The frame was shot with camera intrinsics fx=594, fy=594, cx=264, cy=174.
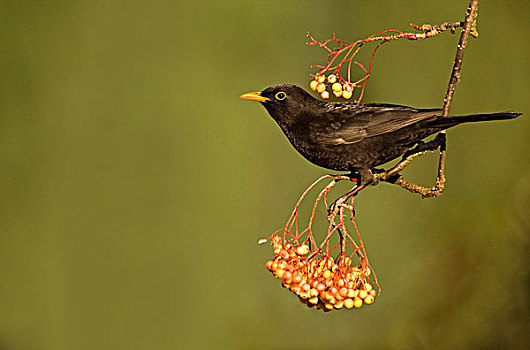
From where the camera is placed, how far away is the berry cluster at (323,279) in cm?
177

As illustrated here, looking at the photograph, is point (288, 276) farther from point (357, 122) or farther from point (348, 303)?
point (357, 122)

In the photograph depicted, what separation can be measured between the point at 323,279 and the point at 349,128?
1.86 feet

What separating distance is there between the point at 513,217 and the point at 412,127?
206cm

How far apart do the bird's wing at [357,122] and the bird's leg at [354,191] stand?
0.15 m

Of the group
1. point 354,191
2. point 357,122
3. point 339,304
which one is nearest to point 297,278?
point 339,304

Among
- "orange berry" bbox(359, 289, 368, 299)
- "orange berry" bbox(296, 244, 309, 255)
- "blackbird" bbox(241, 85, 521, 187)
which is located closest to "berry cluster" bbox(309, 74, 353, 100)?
"blackbird" bbox(241, 85, 521, 187)

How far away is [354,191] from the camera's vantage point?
1684 mm

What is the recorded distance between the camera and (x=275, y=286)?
5.52 metres

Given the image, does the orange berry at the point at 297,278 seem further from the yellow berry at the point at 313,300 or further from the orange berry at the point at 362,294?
the orange berry at the point at 362,294

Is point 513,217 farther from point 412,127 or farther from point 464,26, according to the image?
point 464,26

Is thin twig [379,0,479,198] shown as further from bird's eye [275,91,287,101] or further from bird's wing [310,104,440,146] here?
bird's eye [275,91,287,101]

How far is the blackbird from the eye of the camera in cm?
193

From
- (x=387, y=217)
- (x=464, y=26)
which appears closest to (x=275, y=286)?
(x=387, y=217)

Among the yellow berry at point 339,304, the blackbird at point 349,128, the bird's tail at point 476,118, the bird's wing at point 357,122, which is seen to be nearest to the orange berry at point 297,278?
the yellow berry at point 339,304
